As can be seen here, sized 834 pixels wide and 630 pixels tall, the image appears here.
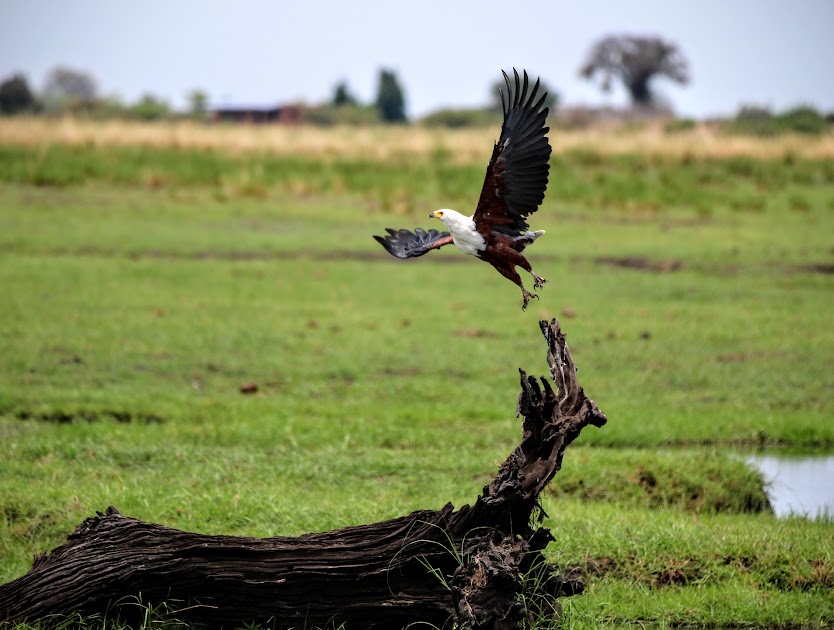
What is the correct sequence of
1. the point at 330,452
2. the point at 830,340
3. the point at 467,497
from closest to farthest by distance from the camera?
the point at 467,497
the point at 330,452
the point at 830,340

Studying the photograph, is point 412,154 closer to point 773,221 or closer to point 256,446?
point 773,221

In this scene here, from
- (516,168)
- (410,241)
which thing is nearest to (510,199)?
(516,168)

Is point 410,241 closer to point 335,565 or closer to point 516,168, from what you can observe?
point 516,168

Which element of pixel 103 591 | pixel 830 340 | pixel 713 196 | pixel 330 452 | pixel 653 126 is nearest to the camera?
pixel 103 591

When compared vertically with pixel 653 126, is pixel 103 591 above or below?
below

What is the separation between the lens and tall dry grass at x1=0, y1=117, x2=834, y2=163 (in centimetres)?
2603

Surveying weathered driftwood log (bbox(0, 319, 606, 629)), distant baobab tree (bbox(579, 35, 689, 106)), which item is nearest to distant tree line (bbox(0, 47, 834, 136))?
distant baobab tree (bbox(579, 35, 689, 106))

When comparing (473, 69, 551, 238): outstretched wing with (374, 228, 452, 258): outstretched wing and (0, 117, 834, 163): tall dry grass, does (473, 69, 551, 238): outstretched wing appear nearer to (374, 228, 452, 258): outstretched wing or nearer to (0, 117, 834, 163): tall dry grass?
(374, 228, 452, 258): outstretched wing

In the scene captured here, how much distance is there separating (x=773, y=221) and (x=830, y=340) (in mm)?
9400

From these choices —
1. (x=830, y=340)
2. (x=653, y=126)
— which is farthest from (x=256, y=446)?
(x=653, y=126)

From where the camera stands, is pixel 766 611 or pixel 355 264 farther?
pixel 355 264

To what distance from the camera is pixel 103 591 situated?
15.1 feet

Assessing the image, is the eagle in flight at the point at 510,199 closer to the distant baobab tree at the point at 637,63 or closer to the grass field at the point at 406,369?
the grass field at the point at 406,369

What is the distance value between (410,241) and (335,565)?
149 centimetres
